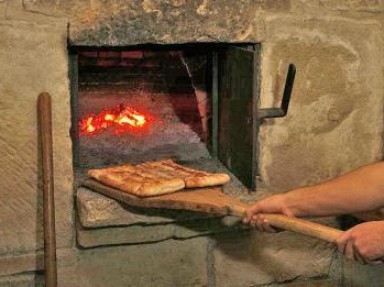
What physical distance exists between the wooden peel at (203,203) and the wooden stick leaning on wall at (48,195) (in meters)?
0.22

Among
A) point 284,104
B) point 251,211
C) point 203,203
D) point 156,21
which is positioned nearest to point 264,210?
point 251,211

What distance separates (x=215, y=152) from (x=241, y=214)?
2.67 feet

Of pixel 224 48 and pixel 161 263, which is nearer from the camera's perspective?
pixel 161 263

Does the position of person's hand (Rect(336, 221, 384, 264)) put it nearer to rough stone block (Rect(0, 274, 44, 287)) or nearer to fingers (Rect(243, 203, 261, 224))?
fingers (Rect(243, 203, 261, 224))

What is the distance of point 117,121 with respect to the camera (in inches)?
109

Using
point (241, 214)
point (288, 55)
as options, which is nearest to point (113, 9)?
point (288, 55)

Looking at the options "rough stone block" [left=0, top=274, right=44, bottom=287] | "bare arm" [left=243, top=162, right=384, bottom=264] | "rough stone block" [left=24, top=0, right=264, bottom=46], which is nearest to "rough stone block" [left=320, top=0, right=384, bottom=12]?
"rough stone block" [left=24, top=0, right=264, bottom=46]

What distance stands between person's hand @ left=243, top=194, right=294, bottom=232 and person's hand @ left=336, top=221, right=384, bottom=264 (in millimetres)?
312

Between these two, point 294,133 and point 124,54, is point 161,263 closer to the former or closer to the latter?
point 294,133

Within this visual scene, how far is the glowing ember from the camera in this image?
107 inches

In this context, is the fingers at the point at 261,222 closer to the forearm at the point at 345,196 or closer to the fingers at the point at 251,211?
the fingers at the point at 251,211

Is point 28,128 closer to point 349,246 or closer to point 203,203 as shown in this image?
point 203,203

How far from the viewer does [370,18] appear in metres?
2.45

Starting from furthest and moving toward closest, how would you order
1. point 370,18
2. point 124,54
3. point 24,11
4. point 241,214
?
point 124,54, point 370,18, point 24,11, point 241,214
